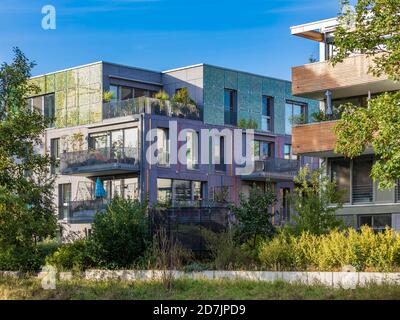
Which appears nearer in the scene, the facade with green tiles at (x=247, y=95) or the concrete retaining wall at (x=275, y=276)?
the concrete retaining wall at (x=275, y=276)

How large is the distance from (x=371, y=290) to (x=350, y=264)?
131 inches

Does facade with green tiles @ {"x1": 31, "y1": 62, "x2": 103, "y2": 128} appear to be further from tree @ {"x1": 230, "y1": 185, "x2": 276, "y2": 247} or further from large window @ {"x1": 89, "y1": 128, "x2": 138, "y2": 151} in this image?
tree @ {"x1": 230, "y1": 185, "x2": 276, "y2": 247}

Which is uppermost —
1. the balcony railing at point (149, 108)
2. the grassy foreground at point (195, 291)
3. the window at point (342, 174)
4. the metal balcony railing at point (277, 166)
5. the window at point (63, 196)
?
the balcony railing at point (149, 108)

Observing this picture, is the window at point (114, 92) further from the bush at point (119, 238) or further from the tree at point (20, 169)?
the bush at point (119, 238)

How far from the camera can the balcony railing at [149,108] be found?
53.2m

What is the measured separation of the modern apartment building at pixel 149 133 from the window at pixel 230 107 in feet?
0.23

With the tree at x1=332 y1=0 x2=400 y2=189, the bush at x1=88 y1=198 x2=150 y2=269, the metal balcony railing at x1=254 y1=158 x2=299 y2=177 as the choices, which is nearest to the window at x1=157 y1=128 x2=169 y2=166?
the metal balcony railing at x1=254 y1=158 x2=299 y2=177

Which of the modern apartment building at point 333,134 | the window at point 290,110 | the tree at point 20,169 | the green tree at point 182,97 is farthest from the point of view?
the window at point 290,110

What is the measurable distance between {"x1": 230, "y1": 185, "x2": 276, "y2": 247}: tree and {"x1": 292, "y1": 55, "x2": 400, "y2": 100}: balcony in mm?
8236

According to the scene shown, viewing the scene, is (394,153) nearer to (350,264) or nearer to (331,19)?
(350,264)

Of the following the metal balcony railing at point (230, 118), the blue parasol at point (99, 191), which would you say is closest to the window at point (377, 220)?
the blue parasol at point (99, 191)

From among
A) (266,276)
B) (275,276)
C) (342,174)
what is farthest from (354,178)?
(275,276)

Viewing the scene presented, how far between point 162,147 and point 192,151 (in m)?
2.49

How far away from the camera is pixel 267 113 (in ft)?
203
